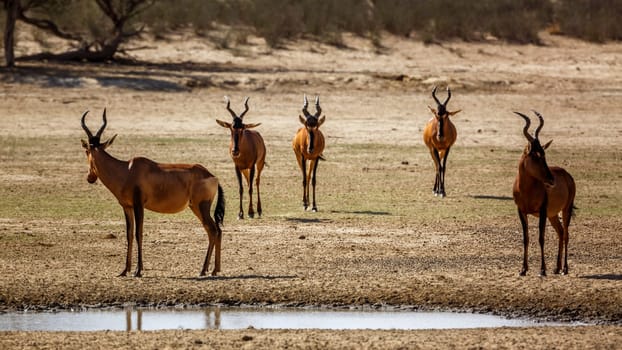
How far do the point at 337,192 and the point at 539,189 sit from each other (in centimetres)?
861

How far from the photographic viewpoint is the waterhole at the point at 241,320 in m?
12.6

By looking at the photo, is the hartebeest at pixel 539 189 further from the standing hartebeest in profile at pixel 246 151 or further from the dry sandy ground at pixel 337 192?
the standing hartebeest in profile at pixel 246 151

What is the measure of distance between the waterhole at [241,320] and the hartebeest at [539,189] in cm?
177

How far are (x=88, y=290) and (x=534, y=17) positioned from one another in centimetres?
3345

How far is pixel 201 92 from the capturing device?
3366 centimetres

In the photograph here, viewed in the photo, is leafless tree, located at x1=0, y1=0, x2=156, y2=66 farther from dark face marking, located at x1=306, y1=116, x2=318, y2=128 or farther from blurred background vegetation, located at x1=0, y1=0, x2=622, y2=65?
dark face marking, located at x1=306, y1=116, x2=318, y2=128

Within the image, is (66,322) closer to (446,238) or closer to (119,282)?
(119,282)

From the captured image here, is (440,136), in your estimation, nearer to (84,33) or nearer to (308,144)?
(308,144)

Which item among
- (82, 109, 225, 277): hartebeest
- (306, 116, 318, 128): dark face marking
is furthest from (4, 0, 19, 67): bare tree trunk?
(82, 109, 225, 277): hartebeest

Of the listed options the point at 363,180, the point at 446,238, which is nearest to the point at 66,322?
the point at 446,238

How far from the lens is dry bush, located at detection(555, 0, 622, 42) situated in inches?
1687

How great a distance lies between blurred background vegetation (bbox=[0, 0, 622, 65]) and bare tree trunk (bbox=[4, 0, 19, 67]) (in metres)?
2.36

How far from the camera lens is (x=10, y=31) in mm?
35000

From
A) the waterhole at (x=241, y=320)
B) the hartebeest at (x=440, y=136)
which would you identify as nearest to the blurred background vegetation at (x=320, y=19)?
the hartebeest at (x=440, y=136)
